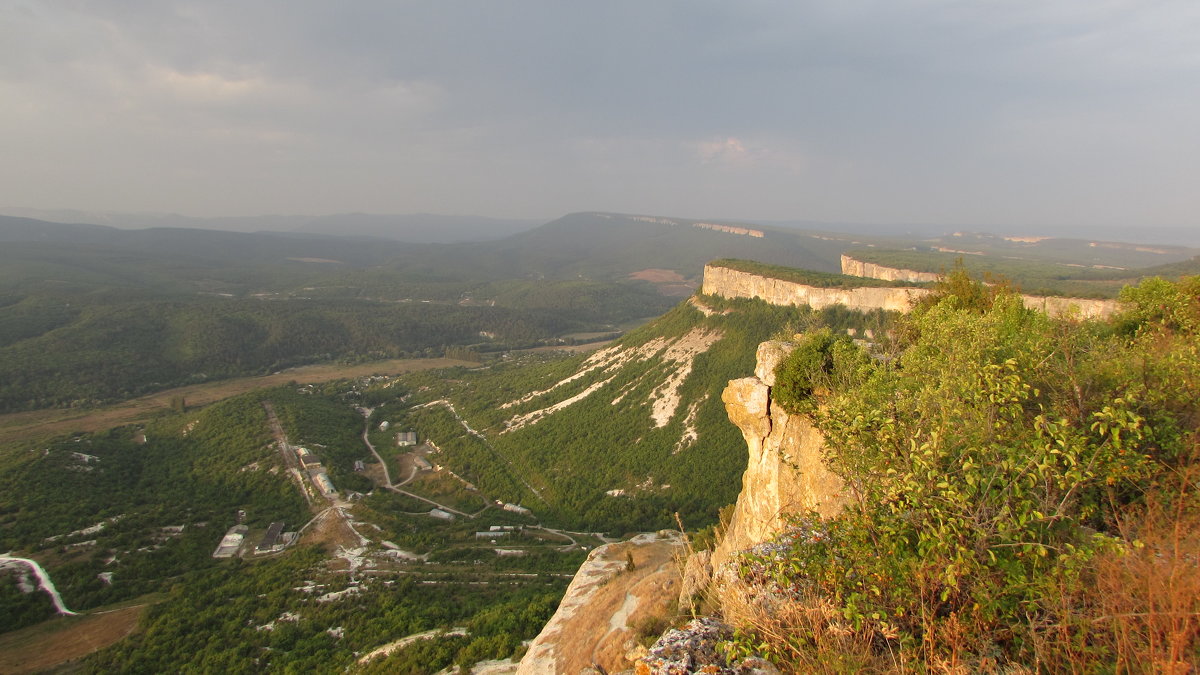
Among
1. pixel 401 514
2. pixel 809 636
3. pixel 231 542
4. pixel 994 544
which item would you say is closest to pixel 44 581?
pixel 231 542

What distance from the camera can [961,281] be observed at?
78.0ft

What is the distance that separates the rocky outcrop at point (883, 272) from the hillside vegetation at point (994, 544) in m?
65.1

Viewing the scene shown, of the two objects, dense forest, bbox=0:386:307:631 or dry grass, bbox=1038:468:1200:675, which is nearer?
dry grass, bbox=1038:468:1200:675

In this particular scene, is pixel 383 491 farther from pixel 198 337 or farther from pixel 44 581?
pixel 198 337

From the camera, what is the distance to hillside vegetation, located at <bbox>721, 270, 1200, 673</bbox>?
547 cm

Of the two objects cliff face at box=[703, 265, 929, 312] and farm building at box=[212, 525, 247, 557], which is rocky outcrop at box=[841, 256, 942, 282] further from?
farm building at box=[212, 525, 247, 557]

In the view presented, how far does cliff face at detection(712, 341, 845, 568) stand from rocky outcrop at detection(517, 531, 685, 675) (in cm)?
211

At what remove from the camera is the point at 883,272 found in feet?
267

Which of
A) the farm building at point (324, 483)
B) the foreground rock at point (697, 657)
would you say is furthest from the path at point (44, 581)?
the foreground rock at point (697, 657)

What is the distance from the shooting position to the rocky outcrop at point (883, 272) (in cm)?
7120

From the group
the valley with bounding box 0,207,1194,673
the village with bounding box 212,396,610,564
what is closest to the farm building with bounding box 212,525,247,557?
the village with bounding box 212,396,610,564

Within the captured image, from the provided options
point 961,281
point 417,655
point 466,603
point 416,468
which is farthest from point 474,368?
point 961,281

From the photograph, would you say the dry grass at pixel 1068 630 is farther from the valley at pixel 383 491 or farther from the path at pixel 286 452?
the path at pixel 286 452

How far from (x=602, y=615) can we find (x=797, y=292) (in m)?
44.5
